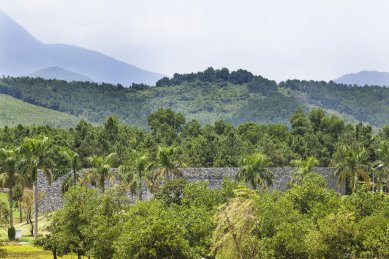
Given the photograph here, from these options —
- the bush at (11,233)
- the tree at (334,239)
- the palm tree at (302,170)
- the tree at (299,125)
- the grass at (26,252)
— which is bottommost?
the grass at (26,252)

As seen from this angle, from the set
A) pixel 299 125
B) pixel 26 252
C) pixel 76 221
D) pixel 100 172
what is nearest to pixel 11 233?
pixel 26 252

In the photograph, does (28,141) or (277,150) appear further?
(277,150)

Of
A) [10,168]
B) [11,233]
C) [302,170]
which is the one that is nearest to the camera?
[11,233]

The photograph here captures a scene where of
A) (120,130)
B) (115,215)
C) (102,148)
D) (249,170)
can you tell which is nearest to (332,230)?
(115,215)

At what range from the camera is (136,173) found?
6919cm

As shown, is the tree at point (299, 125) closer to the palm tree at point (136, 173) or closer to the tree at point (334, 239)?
the palm tree at point (136, 173)

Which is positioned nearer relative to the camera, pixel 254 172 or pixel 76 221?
pixel 76 221

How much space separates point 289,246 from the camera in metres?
32.4

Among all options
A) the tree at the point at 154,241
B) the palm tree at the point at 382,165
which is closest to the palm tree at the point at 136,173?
the palm tree at the point at 382,165

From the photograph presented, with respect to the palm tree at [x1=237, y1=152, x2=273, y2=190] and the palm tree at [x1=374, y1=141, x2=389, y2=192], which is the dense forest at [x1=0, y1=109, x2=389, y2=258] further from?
the palm tree at [x1=374, y1=141, x2=389, y2=192]

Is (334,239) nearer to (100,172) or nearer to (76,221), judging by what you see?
(76,221)

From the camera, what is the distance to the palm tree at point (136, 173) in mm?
65062

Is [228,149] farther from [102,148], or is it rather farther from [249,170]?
[249,170]

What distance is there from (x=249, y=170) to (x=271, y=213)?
30510 millimetres
